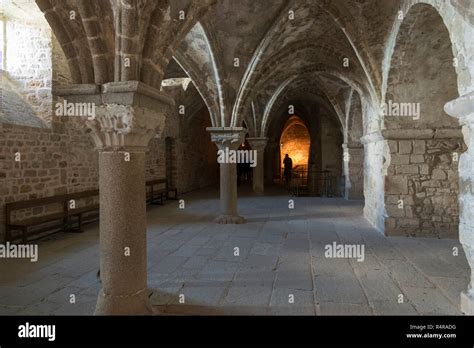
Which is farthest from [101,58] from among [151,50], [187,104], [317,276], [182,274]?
[187,104]

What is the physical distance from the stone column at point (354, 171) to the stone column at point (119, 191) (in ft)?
28.1

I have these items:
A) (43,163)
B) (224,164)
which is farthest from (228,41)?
(43,163)

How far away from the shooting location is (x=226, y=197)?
6.51m

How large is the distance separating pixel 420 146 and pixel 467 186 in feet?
10.0

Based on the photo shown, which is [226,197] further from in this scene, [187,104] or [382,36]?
[187,104]

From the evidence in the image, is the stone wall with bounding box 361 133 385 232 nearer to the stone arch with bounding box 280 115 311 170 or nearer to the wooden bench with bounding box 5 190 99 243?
the wooden bench with bounding box 5 190 99 243

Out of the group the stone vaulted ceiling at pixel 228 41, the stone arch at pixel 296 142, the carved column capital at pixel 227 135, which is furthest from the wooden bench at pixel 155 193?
the stone arch at pixel 296 142

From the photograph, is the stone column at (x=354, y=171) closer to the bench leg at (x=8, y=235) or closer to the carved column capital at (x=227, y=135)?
the carved column capital at (x=227, y=135)

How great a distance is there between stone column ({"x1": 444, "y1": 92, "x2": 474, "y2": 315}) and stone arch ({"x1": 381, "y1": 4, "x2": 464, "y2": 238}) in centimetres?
285

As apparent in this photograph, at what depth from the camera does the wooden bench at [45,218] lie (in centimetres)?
483

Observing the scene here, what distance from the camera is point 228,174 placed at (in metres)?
6.45

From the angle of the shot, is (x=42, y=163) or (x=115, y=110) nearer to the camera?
(x=115, y=110)

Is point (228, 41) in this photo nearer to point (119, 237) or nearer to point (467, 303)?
point (119, 237)
